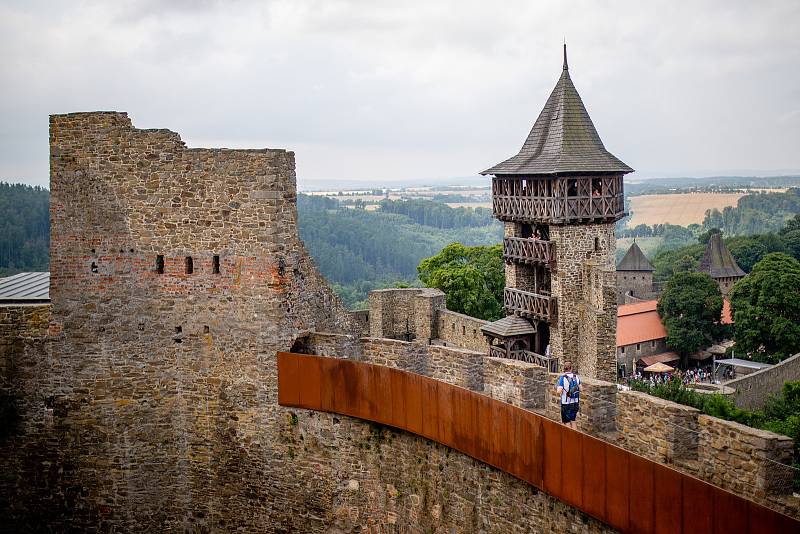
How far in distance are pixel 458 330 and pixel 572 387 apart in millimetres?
20209

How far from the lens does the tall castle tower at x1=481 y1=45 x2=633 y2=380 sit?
30.8 meters

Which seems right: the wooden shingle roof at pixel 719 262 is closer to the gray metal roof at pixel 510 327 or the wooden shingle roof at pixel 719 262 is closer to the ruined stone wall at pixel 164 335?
the gray metal roof at pixel 510 327

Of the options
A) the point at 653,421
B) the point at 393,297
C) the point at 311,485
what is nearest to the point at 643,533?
the point at 653,421

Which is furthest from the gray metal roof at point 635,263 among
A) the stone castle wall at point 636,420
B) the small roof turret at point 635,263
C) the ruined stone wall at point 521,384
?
the ruined stone wall at point 521,384

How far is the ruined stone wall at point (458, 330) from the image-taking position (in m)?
28.9

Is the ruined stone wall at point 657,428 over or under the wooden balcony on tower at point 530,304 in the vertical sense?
over

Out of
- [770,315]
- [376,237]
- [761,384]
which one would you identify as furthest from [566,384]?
[376,237]

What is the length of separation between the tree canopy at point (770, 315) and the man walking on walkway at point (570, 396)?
37.7 m

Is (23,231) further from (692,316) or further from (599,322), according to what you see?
(692,316)

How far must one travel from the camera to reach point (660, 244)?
509 ft

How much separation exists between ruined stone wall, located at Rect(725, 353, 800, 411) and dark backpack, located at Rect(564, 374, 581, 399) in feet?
87.0

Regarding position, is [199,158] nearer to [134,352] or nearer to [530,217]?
[134,352]

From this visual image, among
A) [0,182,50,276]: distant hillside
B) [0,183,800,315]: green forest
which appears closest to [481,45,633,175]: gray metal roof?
[0,183,800,315]: green forest

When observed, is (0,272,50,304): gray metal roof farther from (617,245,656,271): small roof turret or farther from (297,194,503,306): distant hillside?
(617,245,656,271): small roof turret
